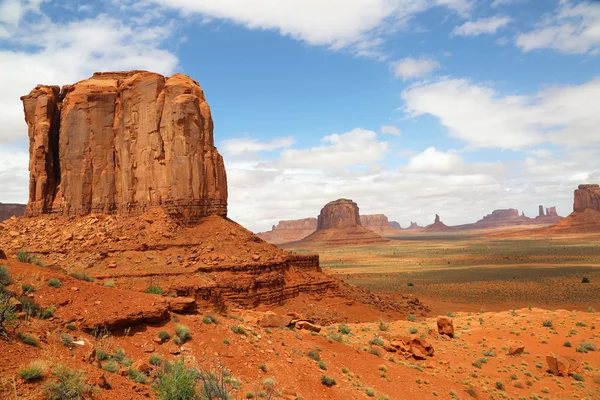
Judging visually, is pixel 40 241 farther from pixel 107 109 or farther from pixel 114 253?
pixel 107 109

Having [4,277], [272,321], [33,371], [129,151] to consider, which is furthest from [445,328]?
[129,151]

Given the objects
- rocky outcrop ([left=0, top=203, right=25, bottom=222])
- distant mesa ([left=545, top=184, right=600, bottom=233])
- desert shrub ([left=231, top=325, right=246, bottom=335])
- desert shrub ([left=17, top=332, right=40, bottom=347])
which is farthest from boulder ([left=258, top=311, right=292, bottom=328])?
distant mesa ([left=545, top=184, right=600, bottom=233])

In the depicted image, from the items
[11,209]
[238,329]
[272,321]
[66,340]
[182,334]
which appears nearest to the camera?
[66,340]

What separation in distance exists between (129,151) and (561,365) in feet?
119

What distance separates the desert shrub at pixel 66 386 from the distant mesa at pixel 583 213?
203 meters

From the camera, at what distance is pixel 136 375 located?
918 cm

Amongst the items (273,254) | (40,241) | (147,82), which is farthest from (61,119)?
(273,254)

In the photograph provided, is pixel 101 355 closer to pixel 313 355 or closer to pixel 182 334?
pixel 182 334

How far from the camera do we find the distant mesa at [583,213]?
170 meters

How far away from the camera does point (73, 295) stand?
11758 millimetres

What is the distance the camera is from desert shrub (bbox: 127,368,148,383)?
9062mm

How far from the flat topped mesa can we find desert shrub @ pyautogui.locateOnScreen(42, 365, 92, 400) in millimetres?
27790

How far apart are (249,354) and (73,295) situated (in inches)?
223

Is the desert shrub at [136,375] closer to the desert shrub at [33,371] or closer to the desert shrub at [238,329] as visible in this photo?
the desert shrub at [33,371]
